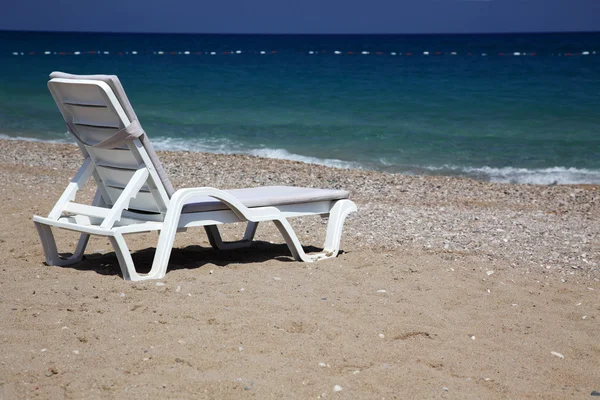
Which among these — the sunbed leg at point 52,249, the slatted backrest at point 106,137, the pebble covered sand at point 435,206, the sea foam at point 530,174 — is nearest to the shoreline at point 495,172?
the sea foam at point 530,174

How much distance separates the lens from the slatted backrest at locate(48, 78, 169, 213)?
450cm

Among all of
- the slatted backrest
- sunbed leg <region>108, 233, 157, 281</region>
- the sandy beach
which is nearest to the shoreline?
the sandy beach

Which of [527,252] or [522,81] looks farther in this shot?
[522,81]

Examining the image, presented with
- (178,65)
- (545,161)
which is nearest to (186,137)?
(545,161)

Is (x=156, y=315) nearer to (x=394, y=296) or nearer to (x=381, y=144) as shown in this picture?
(x=394, y=296)

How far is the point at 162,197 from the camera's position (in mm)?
4691

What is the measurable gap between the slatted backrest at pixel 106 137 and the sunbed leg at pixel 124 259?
15.3 inches

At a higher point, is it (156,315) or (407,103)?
(156,315)

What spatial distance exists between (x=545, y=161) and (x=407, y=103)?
10.9m

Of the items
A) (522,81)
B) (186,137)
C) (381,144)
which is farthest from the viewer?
(522,81)

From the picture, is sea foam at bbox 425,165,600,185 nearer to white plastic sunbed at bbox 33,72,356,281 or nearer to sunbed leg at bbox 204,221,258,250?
sunbed leg at bbox 204,221,258,250

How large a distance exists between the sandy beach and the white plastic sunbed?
0.78 ft

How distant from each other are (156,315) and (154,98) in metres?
22.3

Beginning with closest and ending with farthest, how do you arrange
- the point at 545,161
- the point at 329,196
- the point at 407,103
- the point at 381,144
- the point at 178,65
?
1. the point at 329,196
2. the point at 545,161
3. the point at 381,144
4. the point at 407,103
5. the point at 178,65
